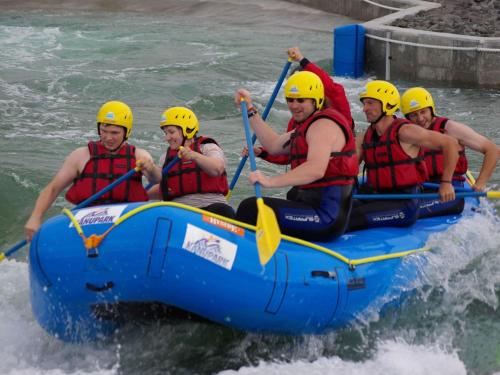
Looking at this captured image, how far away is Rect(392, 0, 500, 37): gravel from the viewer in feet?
44.0

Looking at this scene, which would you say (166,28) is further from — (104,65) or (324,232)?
(324,232)

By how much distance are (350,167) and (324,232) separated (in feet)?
1.29

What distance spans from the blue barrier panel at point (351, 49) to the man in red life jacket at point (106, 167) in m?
8.83

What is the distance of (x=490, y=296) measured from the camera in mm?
5727

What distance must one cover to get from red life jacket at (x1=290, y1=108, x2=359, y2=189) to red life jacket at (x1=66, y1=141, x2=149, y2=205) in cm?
97

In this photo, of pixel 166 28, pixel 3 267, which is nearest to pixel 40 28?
pixel 166 28

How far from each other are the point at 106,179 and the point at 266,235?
49.3 inches

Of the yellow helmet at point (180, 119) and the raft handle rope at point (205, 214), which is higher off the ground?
the yellow helmet at point (180, 119)

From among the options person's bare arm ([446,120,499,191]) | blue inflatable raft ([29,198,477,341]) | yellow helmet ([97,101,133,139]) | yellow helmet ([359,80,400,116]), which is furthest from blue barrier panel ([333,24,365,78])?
blue inflatable raft ([29,198,477,341])

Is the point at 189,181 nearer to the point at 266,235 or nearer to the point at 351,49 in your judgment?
the point at 266,235

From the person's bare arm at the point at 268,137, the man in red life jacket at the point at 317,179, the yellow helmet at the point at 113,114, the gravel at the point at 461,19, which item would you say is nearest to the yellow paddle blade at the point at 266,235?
the man in red life jacket at the point at 317,179

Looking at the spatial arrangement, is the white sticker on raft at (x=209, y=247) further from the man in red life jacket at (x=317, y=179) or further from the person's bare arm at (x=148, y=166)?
the person's bare arm at (x=148, y=166)

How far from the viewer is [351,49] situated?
13609 mm

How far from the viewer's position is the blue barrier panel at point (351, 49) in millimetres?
13523
